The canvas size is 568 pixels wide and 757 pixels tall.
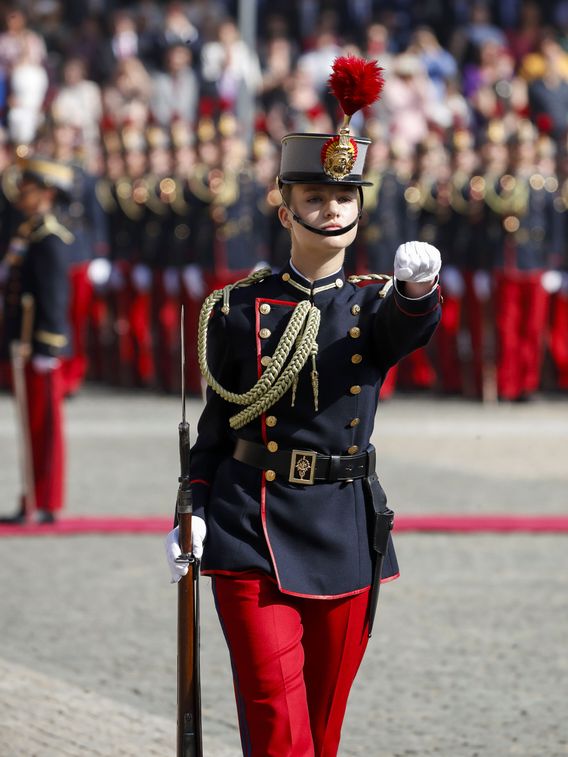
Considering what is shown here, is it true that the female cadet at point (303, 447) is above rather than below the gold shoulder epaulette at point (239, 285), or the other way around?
below

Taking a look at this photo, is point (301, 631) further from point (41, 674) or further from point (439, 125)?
point (439, 125)

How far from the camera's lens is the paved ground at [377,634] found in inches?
205

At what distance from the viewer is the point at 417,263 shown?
3.68 meters

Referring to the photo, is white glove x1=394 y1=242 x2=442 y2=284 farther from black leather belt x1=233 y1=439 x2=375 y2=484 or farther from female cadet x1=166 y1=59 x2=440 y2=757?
black leather belt x1=233 y1=439 x2=375 y2=484

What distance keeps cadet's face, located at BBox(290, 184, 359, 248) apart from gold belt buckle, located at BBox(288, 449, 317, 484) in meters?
0.46

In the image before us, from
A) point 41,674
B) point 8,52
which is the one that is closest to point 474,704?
point 41,674

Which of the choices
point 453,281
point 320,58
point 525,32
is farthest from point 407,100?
point 453,281

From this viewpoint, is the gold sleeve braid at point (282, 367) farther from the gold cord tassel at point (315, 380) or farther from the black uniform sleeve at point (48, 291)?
the black uniform sleeve at point (48, 291)

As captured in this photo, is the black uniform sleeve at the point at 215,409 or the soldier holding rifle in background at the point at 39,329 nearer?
the black uniform sleeve at the point at 215,409

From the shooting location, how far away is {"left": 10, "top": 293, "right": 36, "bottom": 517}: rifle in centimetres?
888

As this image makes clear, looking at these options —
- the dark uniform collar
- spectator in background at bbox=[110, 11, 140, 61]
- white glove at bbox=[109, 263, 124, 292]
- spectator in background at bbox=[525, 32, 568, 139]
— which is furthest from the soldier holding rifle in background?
spectator in background at bbox=[110, 11, 140, 61]

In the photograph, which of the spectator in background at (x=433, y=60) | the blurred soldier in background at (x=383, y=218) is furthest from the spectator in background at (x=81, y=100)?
the blurred soldier in background at (x=383, y=218)

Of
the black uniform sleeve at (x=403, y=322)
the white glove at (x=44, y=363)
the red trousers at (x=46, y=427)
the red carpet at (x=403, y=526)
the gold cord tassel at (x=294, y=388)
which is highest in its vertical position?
the black uniform sleeve at (x=403, y=322)

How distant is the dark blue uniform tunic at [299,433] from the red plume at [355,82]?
0.41 metres
